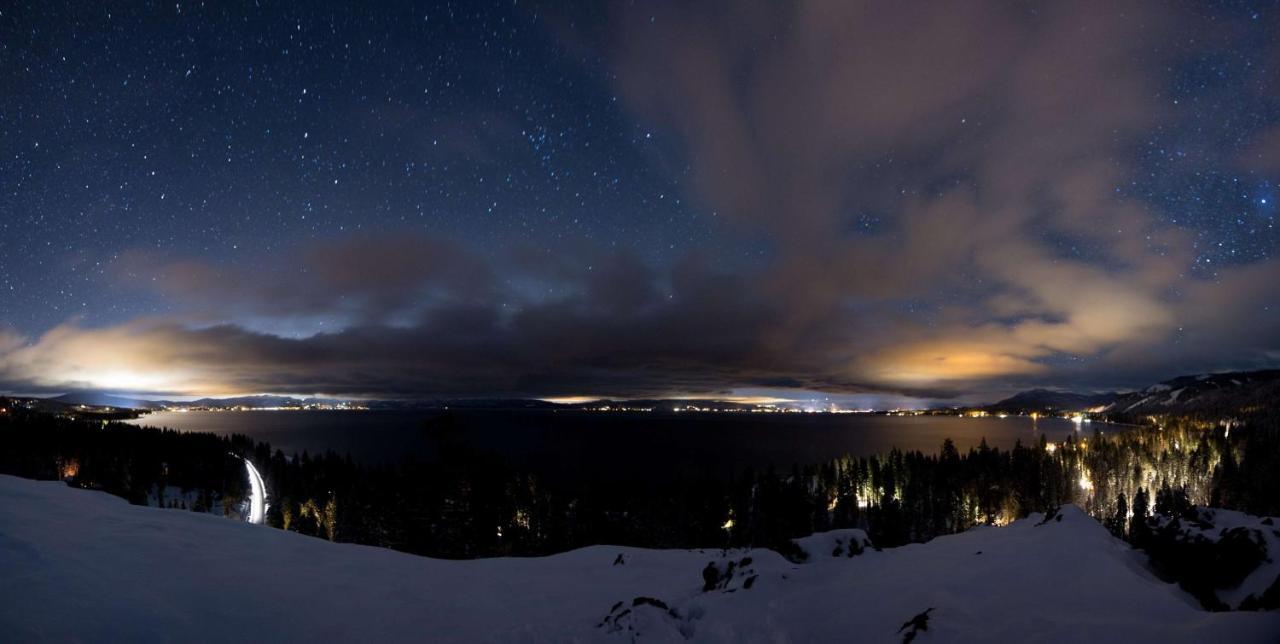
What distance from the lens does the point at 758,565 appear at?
13.9 meters

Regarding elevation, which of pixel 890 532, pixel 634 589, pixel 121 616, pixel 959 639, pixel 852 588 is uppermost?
pixel 121 616

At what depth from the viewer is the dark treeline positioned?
264 feet

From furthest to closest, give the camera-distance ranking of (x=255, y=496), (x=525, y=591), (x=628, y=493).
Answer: (x=628, y=493), (x=255, y=496), (x=525, y=591)

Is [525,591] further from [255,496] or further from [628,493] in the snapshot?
[255,496]

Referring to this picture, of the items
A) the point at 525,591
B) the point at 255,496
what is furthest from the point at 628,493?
the point at 525,591

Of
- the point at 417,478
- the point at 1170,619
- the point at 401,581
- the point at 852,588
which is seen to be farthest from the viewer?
the point at 417,478

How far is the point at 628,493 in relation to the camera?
119 m

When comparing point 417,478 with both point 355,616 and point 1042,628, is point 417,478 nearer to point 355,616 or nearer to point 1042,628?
point 355,616

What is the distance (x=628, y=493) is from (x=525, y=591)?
110 m

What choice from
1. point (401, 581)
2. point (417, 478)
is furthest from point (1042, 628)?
point (417, 478)

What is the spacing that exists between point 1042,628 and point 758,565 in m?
6.97

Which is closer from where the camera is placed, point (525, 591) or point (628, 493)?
point (525, 591)

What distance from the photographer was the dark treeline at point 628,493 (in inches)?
3164

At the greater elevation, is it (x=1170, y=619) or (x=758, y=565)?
(x=1170, y=619)
